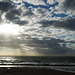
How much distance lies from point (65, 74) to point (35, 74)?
25.7ft

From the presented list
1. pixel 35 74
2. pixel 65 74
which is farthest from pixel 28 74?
pixel 65 74

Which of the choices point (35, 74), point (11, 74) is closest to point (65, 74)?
point (35, 74)

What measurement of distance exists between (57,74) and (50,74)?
1847 millimetres

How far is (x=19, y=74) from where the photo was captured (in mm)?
27750

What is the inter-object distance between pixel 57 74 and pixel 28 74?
295 inches

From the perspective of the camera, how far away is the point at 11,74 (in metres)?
27.6

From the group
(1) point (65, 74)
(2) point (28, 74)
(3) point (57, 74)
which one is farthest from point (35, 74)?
(1) point (65, 74)

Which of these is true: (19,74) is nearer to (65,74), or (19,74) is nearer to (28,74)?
(28,74)

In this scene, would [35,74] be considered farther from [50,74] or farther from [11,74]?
[11,74]

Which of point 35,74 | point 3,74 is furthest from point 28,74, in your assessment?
point 3,74

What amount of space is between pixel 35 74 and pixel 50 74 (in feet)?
12.9

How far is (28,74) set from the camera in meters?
28.1

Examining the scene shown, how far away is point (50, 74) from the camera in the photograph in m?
28.7

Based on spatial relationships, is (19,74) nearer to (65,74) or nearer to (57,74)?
(57,74)
